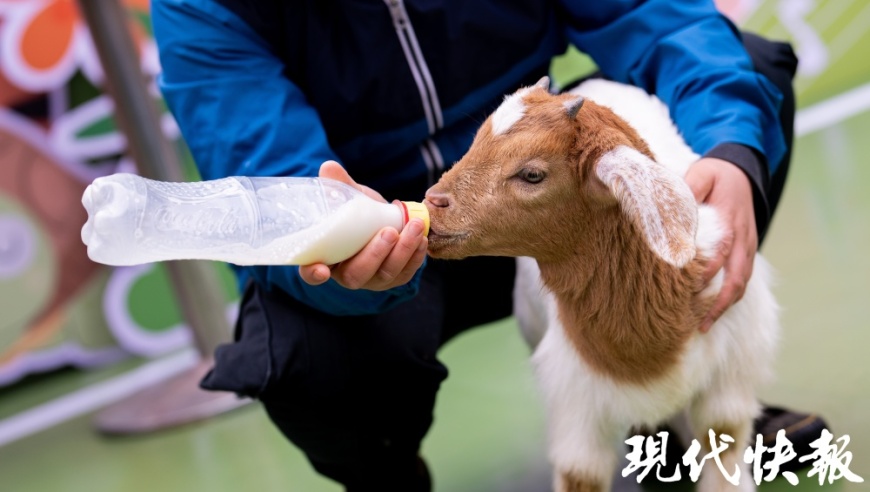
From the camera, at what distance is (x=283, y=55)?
6.00 feet

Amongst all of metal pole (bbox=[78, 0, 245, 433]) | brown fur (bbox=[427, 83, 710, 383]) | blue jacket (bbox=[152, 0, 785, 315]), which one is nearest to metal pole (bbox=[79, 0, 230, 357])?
metal pole (bbox=[78, 0, 245, 433])

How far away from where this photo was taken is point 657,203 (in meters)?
1.29

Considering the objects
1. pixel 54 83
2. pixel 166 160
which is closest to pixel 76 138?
pixel 54 83

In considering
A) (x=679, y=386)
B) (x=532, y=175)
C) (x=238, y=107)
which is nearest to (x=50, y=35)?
(x=238, y=107)

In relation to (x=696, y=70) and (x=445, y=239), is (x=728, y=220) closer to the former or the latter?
(x=696, y=70)

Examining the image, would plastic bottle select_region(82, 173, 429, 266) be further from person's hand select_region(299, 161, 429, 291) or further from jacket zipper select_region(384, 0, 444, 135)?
jacket zipper select_region(384, 0, 444, 135)

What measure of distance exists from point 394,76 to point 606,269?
1.91 ft

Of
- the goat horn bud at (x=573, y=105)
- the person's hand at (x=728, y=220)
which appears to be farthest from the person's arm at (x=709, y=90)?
the goat horn bud at (x=573, y=105)

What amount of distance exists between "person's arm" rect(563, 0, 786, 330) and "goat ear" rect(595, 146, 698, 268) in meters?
0.24

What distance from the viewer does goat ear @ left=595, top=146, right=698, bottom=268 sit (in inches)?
50.3

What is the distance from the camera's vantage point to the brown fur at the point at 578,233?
55.3 inches

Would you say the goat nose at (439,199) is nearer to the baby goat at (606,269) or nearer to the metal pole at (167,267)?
the baby goat at (606,269)

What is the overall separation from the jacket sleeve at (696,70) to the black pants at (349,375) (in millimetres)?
164

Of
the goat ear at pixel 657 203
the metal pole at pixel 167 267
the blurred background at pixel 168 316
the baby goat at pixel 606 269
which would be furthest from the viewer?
the metal pole at pixel 167 267
